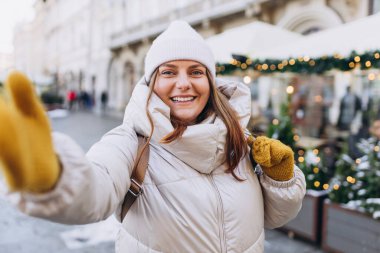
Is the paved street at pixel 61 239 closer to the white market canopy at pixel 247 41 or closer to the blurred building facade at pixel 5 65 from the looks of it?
the blurred building facade at pixel 5 65

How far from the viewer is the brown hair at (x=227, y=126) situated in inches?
51.4

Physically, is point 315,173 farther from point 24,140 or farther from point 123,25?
point 123,25

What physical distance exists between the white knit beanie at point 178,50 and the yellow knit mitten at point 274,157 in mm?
362

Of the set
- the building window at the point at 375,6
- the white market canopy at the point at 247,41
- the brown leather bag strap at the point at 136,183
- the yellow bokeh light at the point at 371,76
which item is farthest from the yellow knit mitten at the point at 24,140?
the building window at the point at 375,6

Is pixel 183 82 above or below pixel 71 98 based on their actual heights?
above

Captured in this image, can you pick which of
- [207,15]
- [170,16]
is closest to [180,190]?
[207,15]

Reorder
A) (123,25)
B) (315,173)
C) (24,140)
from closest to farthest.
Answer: (24,140)
(315,173)
(123,25)

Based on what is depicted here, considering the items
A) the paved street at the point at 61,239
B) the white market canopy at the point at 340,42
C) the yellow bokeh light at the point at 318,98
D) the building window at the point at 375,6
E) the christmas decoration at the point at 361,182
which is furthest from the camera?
the yellow bokeh light at the point at 318,98

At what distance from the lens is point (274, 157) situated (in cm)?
A: 134

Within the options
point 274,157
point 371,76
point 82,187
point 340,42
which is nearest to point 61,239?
point 274,157

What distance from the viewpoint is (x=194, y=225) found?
118 centimetres

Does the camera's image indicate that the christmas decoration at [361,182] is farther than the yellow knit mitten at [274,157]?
Yes

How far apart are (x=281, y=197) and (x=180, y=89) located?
1.89 feet

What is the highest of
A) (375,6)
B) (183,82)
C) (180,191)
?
(375,6)
